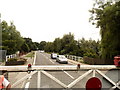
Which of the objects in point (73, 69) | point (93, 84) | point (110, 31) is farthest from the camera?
point (110, 31)

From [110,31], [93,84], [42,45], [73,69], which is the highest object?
[42,45]

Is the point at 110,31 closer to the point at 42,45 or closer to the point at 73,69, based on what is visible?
the point at 73,69

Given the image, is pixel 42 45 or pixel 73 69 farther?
pixel 42 45

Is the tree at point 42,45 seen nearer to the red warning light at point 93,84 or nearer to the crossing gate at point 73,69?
the crossing gate at point 73,69

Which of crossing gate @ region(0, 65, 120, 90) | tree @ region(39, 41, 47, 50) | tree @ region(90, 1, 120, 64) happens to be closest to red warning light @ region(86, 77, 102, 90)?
crossing gate @ region(0, 65, 120, 90)

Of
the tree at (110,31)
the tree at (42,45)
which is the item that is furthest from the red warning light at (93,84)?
the tree at (42,45)

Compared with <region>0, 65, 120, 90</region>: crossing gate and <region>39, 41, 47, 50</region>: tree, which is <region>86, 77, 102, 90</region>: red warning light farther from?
<region>39, 41, 47, 50</region>: tree

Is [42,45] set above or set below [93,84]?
above

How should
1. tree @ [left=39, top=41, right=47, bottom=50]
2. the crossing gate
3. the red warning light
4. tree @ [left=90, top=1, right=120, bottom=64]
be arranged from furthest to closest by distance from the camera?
tree @ [left=39, top=41, right=47, bottom=50] < tree @ [left=90, top=1, right=120, bottom=64] < the crossing gate < the red warning light

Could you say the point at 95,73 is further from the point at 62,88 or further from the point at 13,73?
the point at 13,73

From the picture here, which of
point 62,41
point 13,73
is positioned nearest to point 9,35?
point 62,41

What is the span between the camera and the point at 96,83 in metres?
2.89

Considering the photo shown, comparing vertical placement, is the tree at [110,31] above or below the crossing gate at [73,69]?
above

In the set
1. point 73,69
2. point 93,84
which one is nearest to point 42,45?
point 73,69
